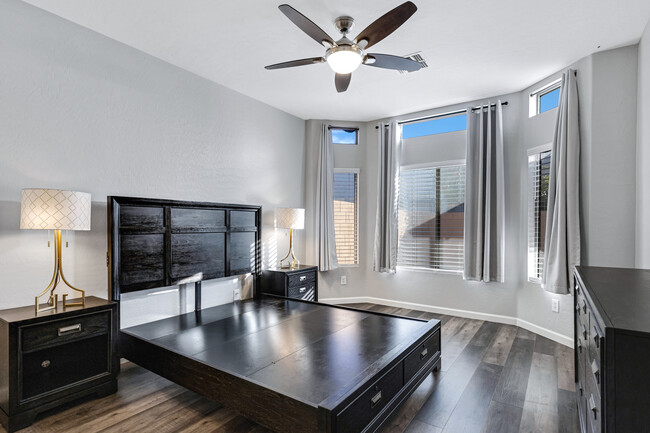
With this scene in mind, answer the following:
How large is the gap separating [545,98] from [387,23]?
274 centimetres

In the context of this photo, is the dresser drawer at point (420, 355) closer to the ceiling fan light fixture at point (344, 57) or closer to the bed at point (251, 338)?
the bed at point (251, 338)

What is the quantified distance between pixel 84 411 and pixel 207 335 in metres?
0.85

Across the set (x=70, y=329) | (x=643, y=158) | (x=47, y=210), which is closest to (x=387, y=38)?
(x=643, y=158)

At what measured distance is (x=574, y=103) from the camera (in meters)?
3.29

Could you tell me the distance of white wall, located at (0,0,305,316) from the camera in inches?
95.0

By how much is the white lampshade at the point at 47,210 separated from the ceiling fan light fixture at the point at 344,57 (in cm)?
203

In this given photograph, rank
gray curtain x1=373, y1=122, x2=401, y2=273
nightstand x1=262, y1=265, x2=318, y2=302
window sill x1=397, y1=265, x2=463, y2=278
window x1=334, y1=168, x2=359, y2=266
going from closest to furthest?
nightstand x1=262, y1=265, x2=318, y2=302
window sill x1=397, y1=265, x2=463, y2=278
gray curtain x1=373, y1=122, x2=401, y2=273
window x1=334, y1=168, x2=359, y2=266

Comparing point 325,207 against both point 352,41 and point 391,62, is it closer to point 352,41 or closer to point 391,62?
point 391,62

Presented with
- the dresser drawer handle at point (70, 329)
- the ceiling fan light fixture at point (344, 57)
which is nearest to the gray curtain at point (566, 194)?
the ceiling fan light fixture at point (344, 57)

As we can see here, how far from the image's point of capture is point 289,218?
14.1 feet

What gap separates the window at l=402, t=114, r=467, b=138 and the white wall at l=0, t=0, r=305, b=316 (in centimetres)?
244

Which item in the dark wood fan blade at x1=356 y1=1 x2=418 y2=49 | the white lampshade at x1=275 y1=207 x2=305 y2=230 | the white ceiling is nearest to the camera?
the dark wood fan blade at x1=356 y1=1 x2=418 y2=49

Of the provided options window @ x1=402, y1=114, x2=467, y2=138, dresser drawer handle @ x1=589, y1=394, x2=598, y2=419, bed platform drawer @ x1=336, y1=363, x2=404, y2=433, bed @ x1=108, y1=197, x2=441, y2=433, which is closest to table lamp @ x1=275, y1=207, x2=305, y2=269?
bed @ x1=108, y1=197, x2=441, y2=433

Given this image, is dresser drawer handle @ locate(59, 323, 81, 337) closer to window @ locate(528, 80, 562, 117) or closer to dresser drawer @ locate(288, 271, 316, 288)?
dresser drawer @ locate(288, 271, 316, 288)
